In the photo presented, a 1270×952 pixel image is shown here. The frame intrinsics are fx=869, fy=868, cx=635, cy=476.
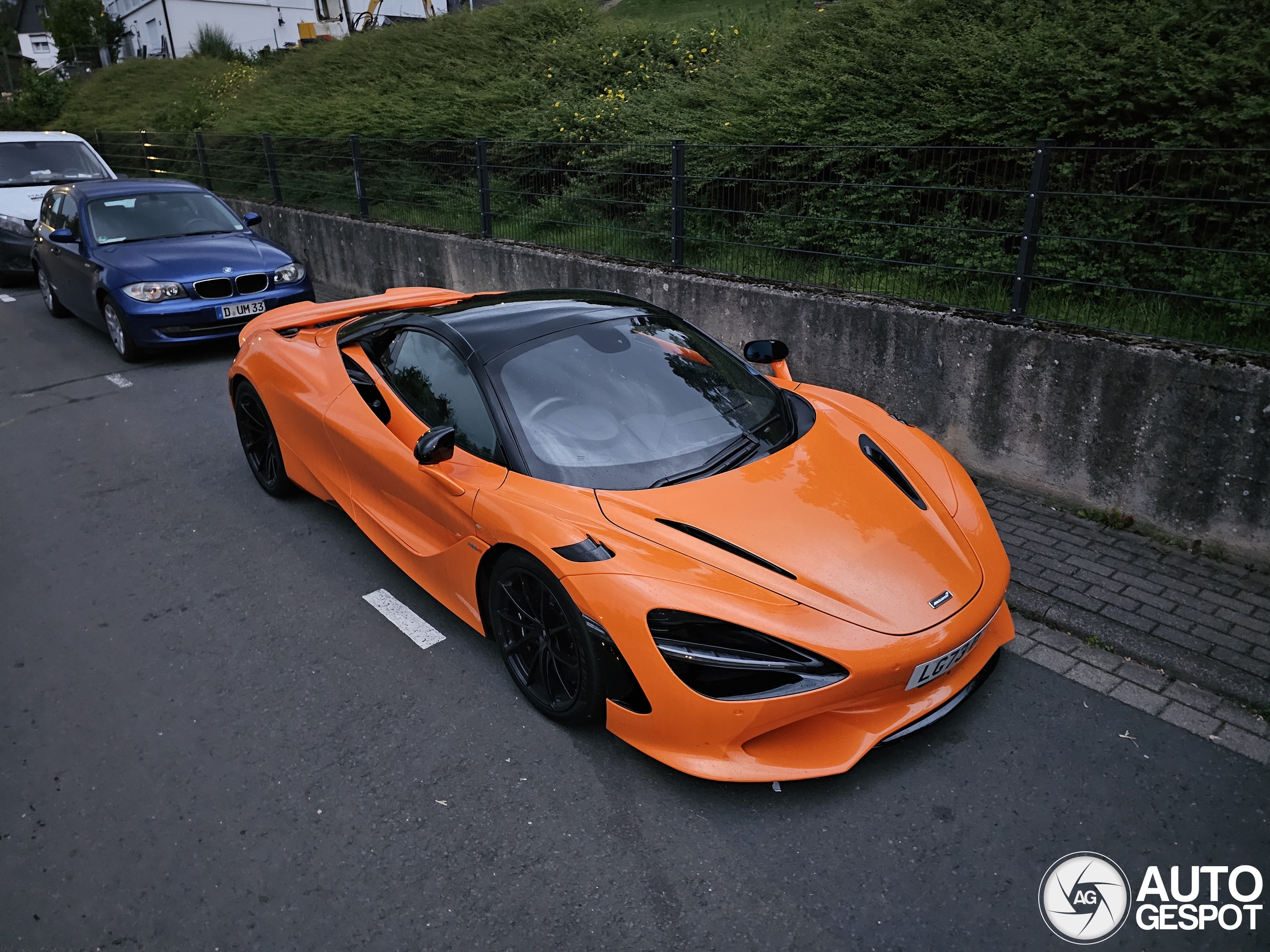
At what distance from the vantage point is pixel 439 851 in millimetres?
2803

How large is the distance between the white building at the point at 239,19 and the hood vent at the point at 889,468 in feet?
139

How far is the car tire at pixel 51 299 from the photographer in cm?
1015

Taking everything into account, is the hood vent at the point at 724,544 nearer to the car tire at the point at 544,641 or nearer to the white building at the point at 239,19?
the car tire at the point at 544,641

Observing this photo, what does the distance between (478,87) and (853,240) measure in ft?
25.9

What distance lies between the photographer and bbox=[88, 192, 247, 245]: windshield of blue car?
8789mm

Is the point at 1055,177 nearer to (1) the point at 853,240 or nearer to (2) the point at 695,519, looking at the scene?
(1) the point at 853,240

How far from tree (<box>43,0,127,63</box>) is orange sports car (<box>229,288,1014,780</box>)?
52.5 m

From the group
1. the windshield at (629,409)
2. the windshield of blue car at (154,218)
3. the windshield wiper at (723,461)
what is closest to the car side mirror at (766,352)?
the windshield at (629,409)

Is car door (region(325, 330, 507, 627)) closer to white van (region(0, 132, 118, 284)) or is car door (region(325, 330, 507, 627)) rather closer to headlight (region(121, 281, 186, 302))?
headlight (region(121, 281, 186, 302))

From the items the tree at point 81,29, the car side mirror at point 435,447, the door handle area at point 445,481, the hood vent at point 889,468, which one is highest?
the tree at point 81,29

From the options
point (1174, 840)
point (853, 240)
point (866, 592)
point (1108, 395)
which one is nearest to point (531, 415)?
point (866, 592)

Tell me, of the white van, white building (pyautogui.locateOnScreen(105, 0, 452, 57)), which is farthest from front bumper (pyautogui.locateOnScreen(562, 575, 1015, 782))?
white building (pyautogui.locateOnScreen(105, 0, 452, 57))

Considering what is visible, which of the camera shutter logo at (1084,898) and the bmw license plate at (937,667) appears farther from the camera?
the bmw license plate at (937,667)

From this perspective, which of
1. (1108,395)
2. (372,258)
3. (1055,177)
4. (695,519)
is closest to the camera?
(695,519)
